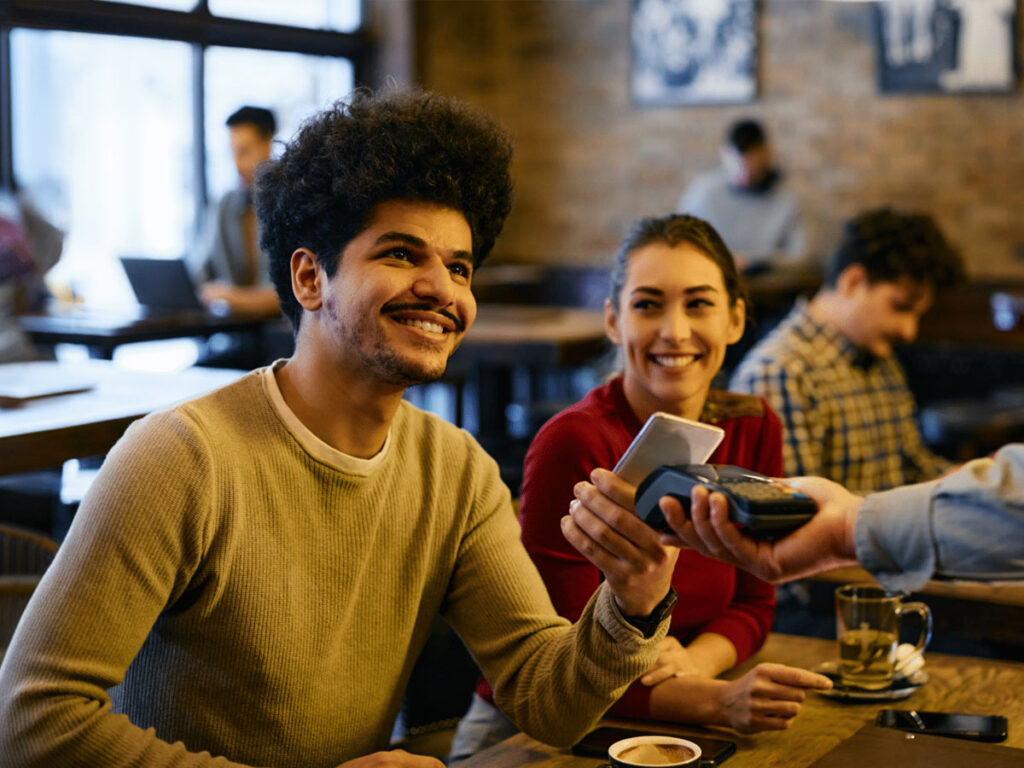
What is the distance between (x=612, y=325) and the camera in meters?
1.97

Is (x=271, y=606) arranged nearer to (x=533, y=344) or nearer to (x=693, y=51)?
(x=533, y=344)

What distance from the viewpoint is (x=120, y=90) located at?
621cm

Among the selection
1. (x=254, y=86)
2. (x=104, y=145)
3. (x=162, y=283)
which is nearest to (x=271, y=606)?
(x=162, y=283)

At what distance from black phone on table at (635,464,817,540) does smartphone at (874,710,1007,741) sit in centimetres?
35

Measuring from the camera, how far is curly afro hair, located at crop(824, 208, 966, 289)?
285cm

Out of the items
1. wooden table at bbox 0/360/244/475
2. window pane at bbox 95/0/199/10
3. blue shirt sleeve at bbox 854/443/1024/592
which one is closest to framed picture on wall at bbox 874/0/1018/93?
window pane at bbox 95/0/199/10

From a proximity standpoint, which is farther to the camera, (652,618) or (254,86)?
(254,86)

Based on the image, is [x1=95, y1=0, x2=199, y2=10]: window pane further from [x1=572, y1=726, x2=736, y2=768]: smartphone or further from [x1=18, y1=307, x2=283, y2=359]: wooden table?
[x1=572, y1=726, x2=736, y2=768]: smartphone

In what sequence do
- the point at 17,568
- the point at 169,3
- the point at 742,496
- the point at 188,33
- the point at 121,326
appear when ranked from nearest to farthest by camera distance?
the point at 742,496
the point at 17,568
the point at 121,326
the point at 169,3
the point at 188,33

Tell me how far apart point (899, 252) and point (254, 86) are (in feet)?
16.1

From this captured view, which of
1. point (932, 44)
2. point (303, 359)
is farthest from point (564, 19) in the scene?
point (303, 359)

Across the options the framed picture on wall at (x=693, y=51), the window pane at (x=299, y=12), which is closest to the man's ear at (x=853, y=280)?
the framed picture on wall at (x=693, y=51)

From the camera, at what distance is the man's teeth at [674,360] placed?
184cm

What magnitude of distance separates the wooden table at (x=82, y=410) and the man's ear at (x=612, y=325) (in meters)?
0.74
